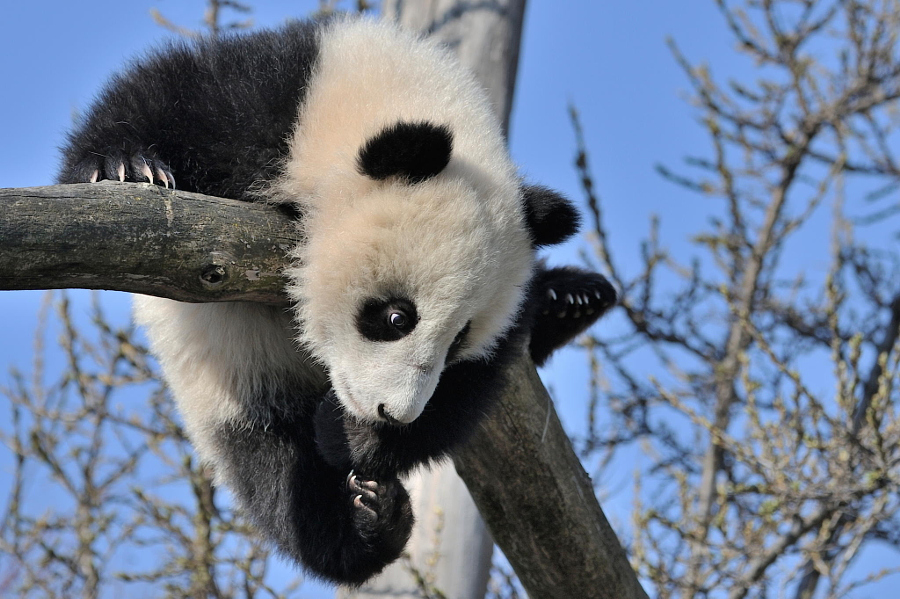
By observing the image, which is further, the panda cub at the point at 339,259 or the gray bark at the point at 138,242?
the panda cub at the point at 339,259

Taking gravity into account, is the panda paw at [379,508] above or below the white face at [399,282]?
below

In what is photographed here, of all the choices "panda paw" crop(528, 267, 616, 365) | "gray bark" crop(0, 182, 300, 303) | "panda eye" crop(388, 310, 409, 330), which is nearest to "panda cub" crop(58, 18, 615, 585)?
"panda eye" crop(388, 310, 409, 330)

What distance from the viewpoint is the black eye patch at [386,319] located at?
2805mm

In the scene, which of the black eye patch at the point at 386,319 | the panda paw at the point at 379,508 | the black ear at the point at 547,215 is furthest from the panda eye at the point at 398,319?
the panda paw at the point at 379,508

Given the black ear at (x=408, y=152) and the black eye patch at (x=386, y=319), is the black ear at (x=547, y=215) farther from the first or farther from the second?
the black eye patch at (x=386, y=319)

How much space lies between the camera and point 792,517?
4668 mm

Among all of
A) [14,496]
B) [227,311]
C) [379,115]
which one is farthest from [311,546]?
[14,496]

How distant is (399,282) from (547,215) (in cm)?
69

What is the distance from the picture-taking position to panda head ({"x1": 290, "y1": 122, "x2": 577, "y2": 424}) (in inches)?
108

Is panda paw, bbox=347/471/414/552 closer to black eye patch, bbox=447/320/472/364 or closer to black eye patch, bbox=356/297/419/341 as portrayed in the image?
black eye patch, bbox=447/320/472/364

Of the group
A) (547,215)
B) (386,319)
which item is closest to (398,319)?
(386,319)

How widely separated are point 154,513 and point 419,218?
11.0 ft

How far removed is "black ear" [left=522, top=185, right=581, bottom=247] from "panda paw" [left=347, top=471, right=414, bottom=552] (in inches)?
43.5

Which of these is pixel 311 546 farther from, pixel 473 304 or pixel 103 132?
pixel 103 132
